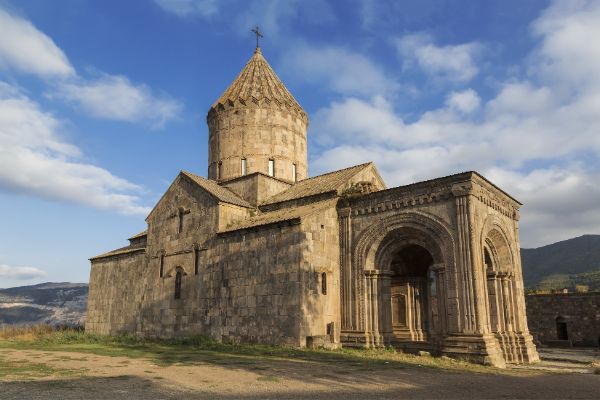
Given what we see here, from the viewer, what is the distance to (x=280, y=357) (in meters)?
14.6

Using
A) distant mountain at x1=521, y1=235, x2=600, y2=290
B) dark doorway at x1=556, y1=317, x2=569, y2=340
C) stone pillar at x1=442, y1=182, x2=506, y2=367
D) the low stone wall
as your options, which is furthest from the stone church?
distant mountain at x1=521, y1=235, x2=600, y2=290

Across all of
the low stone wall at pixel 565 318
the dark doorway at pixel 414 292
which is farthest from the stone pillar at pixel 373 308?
the low stone wall at pixel 565 318

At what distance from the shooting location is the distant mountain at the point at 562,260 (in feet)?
349

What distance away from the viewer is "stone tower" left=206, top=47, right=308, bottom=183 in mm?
25500

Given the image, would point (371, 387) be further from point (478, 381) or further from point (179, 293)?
point (179, 293)

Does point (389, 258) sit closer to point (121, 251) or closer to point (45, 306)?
point (121, 251)

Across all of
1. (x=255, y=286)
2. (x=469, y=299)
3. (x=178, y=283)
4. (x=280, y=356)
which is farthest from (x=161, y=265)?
(x=469, y=299)

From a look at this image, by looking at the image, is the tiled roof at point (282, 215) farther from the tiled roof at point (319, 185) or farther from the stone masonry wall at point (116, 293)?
the stone masonry wall at point (116, 293)

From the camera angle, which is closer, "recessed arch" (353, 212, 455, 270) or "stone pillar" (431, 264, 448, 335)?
"stone pillar" (431, 264, 448, 335)

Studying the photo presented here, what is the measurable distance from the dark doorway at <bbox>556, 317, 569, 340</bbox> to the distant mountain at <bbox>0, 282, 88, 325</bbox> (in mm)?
59854

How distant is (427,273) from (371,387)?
14.4 metres

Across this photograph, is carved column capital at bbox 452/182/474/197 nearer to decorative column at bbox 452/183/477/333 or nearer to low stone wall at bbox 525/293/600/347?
decorative column at bbox 452/183/477/333

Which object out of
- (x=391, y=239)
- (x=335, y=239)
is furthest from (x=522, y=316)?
(x=335, y=239)

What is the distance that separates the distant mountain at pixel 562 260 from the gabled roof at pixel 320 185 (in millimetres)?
89921
